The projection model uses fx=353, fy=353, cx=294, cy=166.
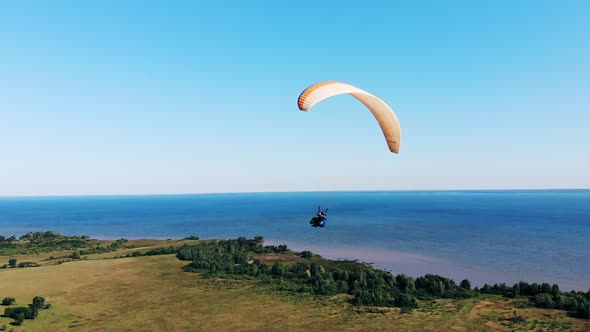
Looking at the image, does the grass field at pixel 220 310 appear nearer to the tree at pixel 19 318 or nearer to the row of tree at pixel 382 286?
the tree at pixel 19 318

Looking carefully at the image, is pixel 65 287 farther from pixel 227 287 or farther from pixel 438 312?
pixel 438 312

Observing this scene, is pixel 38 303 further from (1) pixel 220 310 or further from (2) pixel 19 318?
(1) pixel 220 310

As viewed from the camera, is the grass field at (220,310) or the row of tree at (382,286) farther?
the row of tree at (382,286)

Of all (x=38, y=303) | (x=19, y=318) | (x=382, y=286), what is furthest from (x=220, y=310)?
(x=382, y=286)

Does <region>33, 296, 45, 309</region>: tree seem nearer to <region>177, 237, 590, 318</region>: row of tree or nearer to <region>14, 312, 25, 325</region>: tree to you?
<region>14, 312, 25, 325</region>: tree

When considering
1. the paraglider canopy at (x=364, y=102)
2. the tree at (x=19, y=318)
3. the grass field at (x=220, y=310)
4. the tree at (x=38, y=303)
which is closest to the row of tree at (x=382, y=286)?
the grass field at (x=220, y=310)

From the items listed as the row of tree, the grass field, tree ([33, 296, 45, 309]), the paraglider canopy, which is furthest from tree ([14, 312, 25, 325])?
the paraglider canopy
